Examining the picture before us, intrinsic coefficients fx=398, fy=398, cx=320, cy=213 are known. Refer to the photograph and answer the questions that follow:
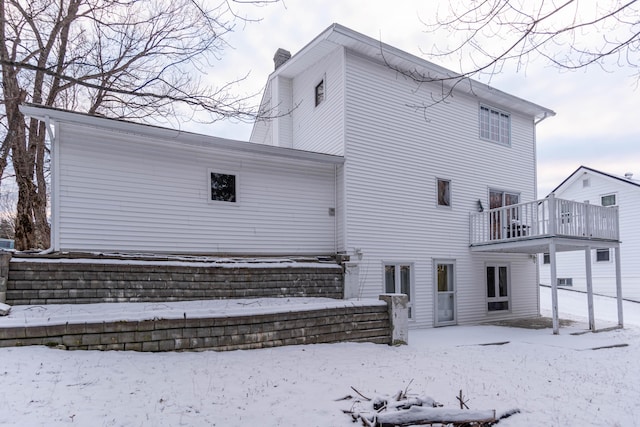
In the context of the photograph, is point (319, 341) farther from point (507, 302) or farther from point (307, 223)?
point (507, 302)

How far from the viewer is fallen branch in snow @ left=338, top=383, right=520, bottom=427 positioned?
138 inches

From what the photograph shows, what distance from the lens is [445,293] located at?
38.4ft

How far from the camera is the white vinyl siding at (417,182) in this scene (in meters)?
10.4

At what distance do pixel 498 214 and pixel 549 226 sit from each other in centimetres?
246

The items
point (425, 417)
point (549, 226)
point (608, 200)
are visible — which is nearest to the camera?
point (425, 417)

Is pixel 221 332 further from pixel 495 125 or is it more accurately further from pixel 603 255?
pixel 603 255

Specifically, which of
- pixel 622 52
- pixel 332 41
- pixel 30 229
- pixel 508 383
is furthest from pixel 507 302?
pixel 30 229

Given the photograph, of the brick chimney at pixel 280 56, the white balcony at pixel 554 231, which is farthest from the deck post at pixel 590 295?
the brick chimney at pixel 280 56

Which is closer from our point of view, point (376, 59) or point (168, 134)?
point (168, 134)

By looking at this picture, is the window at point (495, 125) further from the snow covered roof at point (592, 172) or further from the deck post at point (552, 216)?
the snow covered roof at point (592, 172)

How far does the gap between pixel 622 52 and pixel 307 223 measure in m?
7.18

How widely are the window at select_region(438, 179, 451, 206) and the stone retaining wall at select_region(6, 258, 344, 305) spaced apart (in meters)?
4.27

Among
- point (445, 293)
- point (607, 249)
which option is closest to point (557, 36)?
point (445, 293)

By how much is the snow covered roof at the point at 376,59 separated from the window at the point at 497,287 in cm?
553
